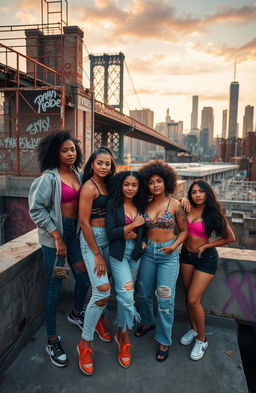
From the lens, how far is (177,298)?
3152mm

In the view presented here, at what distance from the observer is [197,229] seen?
108 inches

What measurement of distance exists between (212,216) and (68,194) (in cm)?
133

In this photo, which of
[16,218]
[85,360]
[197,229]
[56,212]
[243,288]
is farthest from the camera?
[16,218]

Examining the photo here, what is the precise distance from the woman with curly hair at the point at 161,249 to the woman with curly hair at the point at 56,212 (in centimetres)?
61

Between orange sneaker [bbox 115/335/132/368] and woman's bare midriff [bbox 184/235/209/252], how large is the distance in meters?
1.03

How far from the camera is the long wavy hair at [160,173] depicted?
2777mm

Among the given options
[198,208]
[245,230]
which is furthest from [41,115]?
[198,208]

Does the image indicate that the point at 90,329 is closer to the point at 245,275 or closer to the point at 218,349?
the point at 218,349

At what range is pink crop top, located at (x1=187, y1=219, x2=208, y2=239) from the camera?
274cm

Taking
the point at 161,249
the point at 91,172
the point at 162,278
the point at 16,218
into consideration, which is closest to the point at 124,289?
the point at 162,278

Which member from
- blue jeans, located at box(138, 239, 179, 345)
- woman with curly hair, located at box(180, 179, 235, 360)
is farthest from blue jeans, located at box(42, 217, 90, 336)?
woman with curly hair, located at box(180, 179, 235, 360)

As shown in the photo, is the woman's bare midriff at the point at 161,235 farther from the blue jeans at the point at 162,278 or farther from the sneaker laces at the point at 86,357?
the sneaker laces at the point at 86,357

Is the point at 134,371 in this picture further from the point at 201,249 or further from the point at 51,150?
the point at 51,150

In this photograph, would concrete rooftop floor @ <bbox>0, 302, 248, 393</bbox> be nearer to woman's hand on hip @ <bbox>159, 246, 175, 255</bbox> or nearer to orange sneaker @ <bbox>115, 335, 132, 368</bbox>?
orange sneaker @ <bbox>115, 335, 132, 368</bbox>
